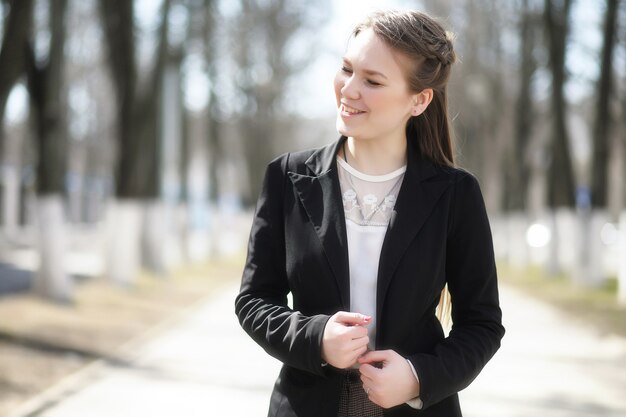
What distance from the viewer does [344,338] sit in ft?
6.42

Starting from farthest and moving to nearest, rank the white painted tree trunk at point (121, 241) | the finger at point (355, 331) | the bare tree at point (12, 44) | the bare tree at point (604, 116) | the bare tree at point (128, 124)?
the bare tree at point (604, 116)
the white painted tree trunk at point (121, 241)
the bare tree at point (128, 124)
the bare tree at point (12, 44)
the finger at point (355, 331)

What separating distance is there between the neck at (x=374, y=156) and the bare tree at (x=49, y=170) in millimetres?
11876

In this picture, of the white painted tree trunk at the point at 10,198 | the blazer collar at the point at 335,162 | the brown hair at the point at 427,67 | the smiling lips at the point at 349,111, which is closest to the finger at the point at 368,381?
the brown hair at the point at 427,67

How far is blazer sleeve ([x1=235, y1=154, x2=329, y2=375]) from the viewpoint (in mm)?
2021

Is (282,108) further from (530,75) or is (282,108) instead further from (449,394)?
(449,394)

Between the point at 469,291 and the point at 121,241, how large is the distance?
50.1ft

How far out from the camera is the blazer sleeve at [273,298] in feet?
6.63

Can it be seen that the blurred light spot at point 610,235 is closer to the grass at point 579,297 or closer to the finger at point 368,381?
the grass at point 579,297

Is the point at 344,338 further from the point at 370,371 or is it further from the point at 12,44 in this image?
the point at 12,44

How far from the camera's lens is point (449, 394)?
2.11 metres

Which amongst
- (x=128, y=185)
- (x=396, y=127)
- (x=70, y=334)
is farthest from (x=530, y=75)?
(x=396, y=127)

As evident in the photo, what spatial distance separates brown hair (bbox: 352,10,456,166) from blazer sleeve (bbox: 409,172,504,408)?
0.17m

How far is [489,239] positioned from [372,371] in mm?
450

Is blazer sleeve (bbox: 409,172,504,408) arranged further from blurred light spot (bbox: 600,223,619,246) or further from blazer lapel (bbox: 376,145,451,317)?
blurred light spot (bbox: 600,223,619,246)
